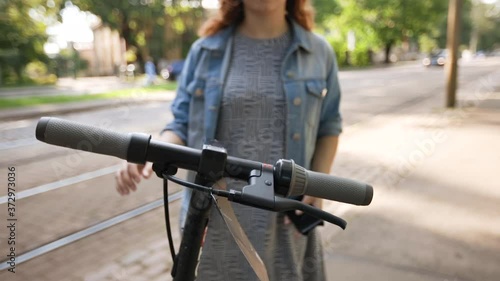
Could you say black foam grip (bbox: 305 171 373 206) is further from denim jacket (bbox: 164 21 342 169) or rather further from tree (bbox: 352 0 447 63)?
tree (bbox: 352 0 447 63)

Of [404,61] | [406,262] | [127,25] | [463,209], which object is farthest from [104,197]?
[404,61]

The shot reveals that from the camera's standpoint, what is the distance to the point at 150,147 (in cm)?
101

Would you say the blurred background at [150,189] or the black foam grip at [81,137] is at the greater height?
the black foam grip at [81,137]

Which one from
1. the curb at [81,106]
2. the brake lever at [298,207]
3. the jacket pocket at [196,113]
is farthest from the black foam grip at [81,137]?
the curb at [81,106]

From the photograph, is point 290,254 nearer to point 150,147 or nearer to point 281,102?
point 281,102

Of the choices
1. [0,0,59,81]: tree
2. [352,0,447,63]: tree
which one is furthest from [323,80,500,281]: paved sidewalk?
[352,0,447,63]: tree

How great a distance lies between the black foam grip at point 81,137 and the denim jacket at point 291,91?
60 centimetres

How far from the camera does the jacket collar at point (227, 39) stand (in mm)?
1689

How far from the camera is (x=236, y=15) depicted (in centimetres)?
176

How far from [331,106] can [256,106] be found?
33cm

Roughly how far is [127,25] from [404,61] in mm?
57737

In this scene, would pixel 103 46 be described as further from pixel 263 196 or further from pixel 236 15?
pixel 263 196

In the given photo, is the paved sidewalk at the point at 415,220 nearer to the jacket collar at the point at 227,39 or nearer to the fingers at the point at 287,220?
the fingers at the point at 287,220

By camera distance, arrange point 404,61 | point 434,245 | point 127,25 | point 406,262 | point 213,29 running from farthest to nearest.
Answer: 1. point 404,61
2. point 127,25
3. point 434,245
4. point 406,262
5. point 213,29
